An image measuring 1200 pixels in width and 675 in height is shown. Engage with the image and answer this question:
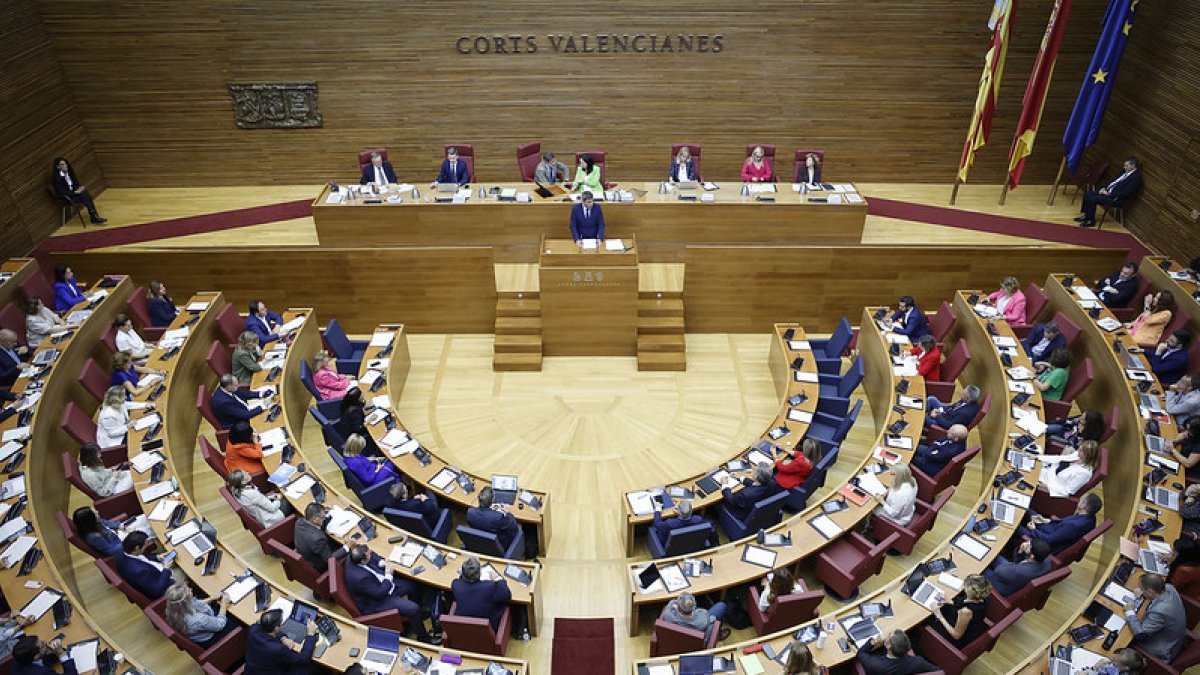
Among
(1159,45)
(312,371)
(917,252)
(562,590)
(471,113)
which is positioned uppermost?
(1159,45)

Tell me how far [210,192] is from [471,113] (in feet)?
16.0

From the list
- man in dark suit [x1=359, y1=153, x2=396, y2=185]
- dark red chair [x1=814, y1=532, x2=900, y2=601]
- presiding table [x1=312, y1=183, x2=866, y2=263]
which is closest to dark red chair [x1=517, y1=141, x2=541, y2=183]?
presiding table [x1=312, y1=183, x2=866, y2=263]

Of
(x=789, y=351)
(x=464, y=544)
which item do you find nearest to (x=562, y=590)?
(x=464, y=544)

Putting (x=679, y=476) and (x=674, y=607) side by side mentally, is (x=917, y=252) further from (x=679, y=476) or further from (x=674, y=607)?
(x=674, y=607)

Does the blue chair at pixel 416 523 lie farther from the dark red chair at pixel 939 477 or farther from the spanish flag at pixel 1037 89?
the spanish flag at pixel 1037 89

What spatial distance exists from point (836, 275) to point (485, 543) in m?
6.86

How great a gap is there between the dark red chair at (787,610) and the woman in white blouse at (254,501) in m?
4.64

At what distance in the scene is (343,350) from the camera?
35.4 feet

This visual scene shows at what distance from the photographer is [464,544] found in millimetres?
7602

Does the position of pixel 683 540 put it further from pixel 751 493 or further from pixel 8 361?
pixel 8 361

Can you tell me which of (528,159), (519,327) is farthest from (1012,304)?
(528,159)

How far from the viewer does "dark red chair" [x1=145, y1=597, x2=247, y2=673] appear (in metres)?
6.36

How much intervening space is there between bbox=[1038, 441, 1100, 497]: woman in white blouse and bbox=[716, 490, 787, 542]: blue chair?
264cm

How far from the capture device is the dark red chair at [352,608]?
6.80 m
